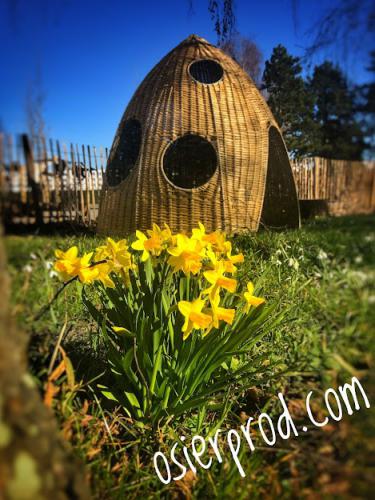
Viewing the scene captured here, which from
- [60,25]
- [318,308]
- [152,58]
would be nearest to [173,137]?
[152,58]

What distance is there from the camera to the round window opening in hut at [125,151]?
1.49 meters

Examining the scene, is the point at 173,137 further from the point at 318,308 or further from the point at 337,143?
the point at 318,308

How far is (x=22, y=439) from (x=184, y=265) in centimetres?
69

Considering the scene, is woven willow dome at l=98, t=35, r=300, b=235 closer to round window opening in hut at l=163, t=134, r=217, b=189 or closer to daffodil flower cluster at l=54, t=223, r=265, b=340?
round window opening in hut at l=163, t=134, r=217, b=189

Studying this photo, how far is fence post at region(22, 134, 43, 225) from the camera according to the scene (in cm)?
82

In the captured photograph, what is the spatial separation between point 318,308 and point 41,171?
29.8 inches

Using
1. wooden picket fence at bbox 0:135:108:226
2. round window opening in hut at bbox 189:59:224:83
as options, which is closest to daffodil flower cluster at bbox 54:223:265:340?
wooden picket fence at bbox 0:135:108:226

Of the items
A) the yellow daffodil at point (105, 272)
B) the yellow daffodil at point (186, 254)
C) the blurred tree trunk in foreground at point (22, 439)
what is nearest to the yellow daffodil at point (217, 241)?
the yellow daffodil at point (186, 254)

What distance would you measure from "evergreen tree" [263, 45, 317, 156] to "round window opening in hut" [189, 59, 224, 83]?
0.28 m

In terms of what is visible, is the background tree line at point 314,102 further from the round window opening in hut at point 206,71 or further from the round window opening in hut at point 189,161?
the round window opening in hut at point 189,161

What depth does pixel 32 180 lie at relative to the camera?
33.9 inches

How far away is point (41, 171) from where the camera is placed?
919 millimetres

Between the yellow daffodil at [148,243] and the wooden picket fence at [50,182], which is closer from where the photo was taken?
the wooden picket fence at [50,182]

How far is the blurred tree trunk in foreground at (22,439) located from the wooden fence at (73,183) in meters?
0.23
